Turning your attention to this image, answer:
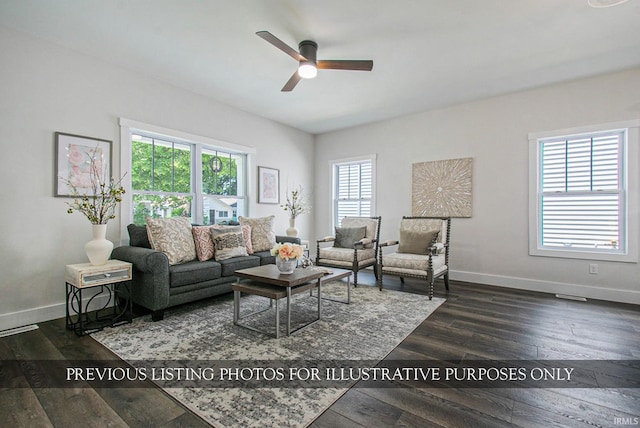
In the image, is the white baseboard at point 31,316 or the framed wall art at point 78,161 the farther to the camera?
the framed wall art at point 78,161

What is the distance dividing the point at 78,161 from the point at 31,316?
159 centimetres

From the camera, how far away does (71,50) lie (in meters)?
3.18

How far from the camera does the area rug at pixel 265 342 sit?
5.41 ft

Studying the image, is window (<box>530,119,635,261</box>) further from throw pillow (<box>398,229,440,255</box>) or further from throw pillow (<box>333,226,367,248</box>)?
throw pillow (<box>333,226,367,248</box>)

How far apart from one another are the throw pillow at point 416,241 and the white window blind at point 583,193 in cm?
146

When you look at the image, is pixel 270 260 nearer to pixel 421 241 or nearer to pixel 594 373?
pixel 421 241

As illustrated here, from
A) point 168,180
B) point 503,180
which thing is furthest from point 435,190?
point 168,180

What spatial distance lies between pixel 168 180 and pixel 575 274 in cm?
551

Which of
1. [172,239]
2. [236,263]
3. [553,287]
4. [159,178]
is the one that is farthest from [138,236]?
[553,287]

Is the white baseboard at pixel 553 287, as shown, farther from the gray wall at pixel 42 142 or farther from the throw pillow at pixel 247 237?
the gray wall at pixel 42 142

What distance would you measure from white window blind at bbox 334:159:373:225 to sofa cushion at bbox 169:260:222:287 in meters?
3.15

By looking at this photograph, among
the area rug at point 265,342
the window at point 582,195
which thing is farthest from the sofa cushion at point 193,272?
the window at point 582,195

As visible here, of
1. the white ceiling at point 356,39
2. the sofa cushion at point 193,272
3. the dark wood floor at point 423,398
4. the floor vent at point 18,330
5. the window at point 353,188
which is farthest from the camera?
the window at point 353,188

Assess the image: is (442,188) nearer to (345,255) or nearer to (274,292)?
(345,255)
